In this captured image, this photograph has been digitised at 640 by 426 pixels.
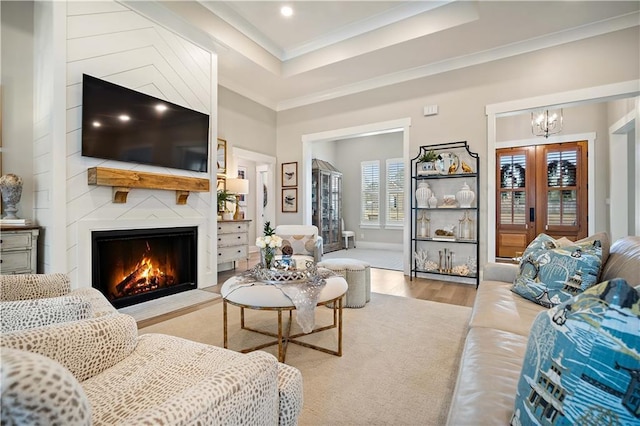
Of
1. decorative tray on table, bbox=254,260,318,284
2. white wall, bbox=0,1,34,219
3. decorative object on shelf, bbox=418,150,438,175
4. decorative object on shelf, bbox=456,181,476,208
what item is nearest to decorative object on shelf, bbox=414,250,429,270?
decorative object on shelf, bbox=456,181,476,208

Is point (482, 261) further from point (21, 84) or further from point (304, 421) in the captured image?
point (21, 84)

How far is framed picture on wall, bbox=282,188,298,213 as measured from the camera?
5.84 m

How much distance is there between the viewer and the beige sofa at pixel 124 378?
452mm

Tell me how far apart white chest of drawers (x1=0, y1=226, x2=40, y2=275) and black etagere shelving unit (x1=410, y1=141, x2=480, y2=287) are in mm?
4334

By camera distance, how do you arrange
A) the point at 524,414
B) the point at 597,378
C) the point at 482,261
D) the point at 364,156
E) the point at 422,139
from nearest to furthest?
the point at 597,378 → the point at 524,414 → the point at 482,261 → the point at 422,139 → the point at 364,156

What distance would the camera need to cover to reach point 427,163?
4.44 metres

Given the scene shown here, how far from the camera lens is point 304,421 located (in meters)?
1.46

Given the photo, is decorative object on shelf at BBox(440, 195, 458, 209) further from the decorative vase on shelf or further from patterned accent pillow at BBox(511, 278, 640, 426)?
patterned accent pillow at BBox(511, 278, 640, 426)

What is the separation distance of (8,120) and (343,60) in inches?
149

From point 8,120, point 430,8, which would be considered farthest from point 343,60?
point 8,120

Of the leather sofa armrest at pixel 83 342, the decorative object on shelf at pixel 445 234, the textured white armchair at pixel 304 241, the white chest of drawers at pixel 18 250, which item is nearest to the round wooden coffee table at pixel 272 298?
the leather sofa armrest at pixel 83 342

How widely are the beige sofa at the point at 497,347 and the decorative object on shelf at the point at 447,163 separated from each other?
2.21 metres

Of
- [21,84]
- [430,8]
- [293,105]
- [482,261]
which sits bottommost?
[482,261]

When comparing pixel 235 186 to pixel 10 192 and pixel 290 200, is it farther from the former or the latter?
→ pixel 10 192
